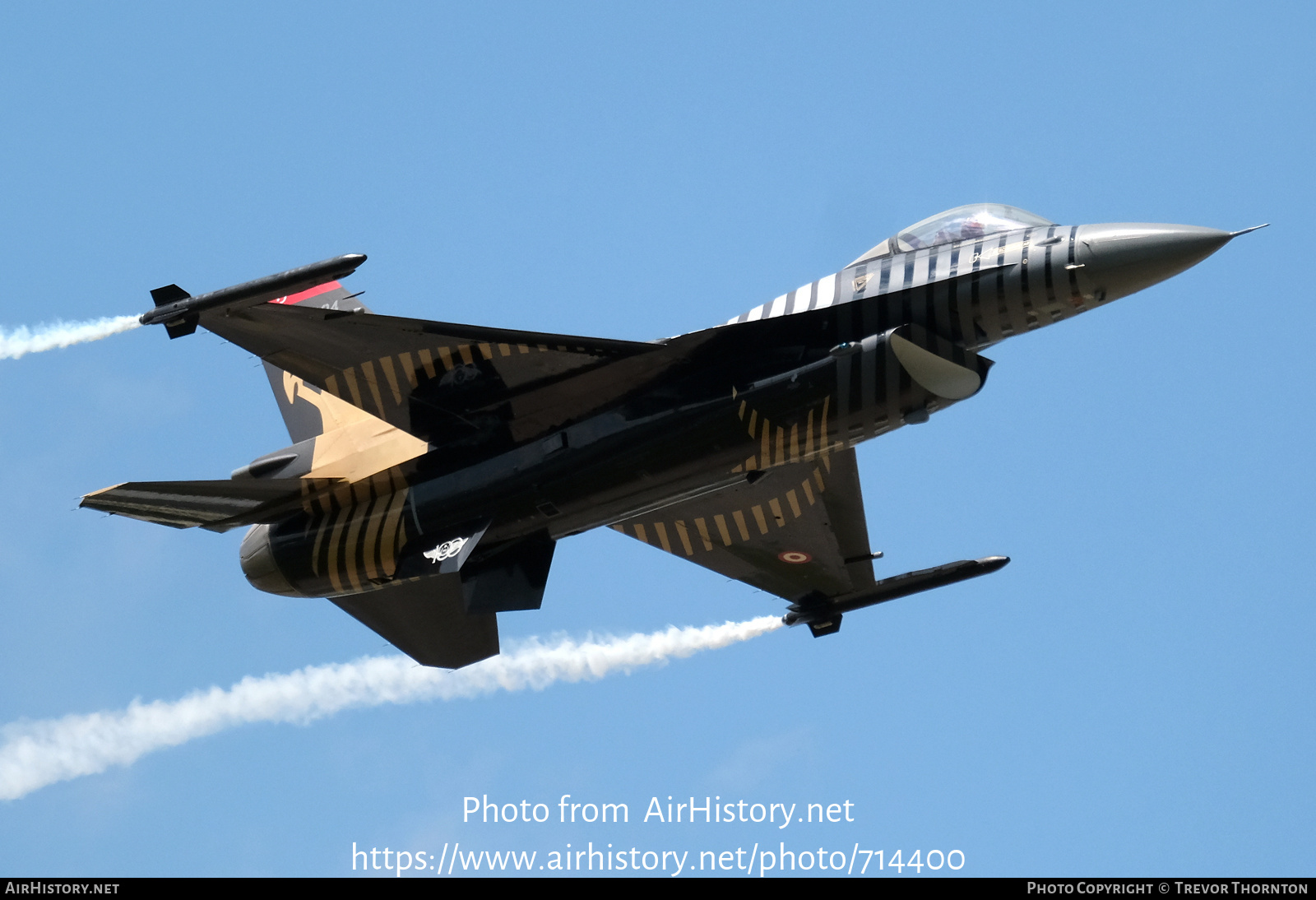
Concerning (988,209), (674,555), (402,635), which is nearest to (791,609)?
(674,555)

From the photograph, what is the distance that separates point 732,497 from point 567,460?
5033 millimetres

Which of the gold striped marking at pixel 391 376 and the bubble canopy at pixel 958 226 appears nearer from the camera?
the bubble canopy at pixel 958 226

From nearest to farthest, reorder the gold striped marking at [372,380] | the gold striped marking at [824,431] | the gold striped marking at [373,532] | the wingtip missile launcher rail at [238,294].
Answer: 1. the wingtip missile launcher rail at [238,294]
2. the gold striped marking at [824,431]
3. the gold striped marking at [372,380]
4. the gold striped marking at [373,532]

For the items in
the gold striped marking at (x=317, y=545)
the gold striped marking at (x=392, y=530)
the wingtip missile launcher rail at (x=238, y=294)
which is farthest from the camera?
the gold striped marking at (x=317, y=545)

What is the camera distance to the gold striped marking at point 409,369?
23.0m

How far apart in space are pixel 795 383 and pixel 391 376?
6139 millimetres

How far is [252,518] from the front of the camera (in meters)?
24.2

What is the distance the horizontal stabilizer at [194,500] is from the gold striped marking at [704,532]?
693 centimetres

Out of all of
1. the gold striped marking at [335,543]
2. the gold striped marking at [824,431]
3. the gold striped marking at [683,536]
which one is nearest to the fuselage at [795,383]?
the gold striped marking at [824,431]

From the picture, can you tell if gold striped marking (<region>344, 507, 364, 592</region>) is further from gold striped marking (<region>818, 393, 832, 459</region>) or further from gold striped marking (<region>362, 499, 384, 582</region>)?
gold striped marking (<region>818, 393, 832, 459</region>)

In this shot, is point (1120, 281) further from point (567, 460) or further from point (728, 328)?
point (567, 460)

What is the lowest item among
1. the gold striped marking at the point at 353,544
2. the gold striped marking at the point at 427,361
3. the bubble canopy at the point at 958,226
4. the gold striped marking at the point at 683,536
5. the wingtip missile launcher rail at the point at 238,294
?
the gold striped marking at the point at 353,544

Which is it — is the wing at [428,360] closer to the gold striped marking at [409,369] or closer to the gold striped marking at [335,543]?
the gold striped marking at [409,369]

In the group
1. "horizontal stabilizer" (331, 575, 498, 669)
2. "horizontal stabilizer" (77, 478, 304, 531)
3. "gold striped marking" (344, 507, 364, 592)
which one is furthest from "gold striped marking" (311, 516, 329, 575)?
"horizontal stabilizer" (331, 575, 498, 669)
